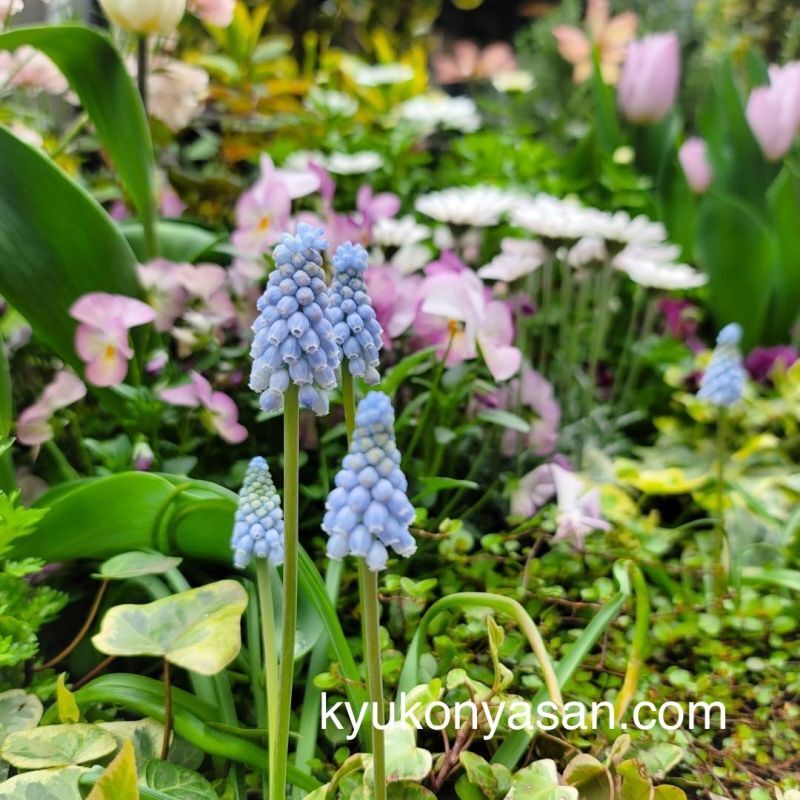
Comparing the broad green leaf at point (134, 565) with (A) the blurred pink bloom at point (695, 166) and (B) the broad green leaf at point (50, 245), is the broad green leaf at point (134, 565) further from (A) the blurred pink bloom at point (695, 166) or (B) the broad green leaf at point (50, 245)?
(A) the blurred pink bloom at point (695, 166)

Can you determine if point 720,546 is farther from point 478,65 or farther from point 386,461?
point 478,65

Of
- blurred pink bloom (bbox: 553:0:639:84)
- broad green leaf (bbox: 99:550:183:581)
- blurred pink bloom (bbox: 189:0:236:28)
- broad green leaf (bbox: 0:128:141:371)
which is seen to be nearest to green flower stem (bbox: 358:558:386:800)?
broad green leaf (bbox: 99:550:183:581)

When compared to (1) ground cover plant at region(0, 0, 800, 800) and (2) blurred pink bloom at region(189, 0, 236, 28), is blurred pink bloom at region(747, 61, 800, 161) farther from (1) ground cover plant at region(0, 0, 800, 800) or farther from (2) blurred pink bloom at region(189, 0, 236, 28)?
(2) blurred pink bloom at region(189, 0, 236, 28)

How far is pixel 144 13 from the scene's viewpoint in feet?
2.79

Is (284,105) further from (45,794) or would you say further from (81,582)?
(45,794)

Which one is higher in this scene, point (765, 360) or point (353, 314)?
point (353, 314)

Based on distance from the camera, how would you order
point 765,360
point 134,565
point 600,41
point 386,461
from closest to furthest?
point 386,461 < point 134,565 < point 765,360 < point 600,41

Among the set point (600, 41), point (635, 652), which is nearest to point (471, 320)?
point (635, 652)

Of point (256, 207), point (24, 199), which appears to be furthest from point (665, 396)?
point (24, 199)

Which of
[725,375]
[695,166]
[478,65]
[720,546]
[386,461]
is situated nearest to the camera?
[386,461]

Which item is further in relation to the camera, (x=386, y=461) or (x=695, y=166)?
(x=695, y=166)

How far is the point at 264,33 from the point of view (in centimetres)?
218

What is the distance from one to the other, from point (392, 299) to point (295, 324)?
457 millimetres

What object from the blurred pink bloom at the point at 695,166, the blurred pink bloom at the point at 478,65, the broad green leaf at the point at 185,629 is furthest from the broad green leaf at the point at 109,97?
the blurred pink bloom at the point at 478,65
